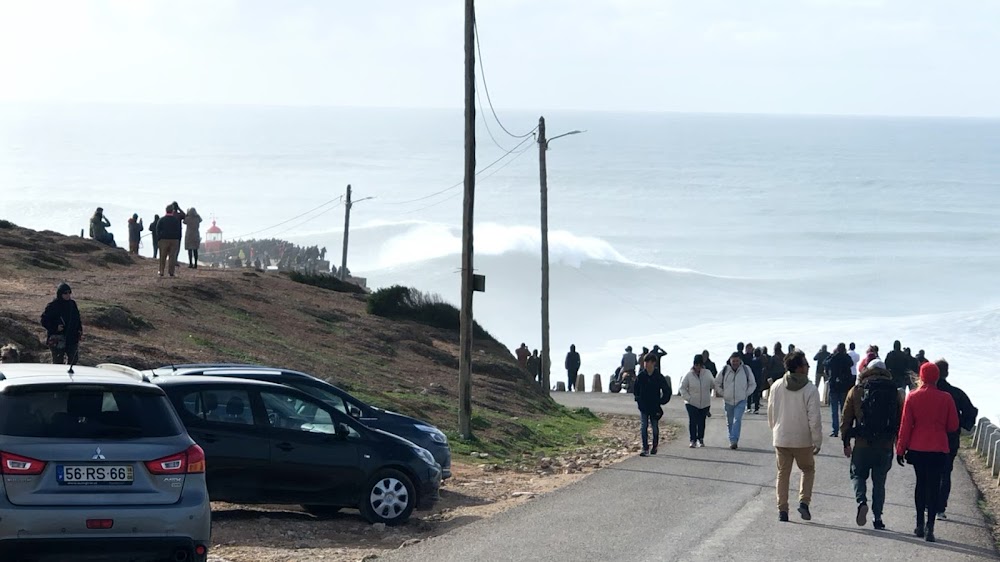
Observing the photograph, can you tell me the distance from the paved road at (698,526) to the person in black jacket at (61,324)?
267 inches

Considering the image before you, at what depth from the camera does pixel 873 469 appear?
1243cm

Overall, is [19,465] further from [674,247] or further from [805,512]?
[674,247]

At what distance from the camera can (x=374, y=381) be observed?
2411cm

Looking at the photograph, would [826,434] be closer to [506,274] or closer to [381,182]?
Answer: [506,274]

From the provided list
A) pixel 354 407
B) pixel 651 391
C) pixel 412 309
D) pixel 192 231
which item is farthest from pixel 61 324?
pixel 412 309

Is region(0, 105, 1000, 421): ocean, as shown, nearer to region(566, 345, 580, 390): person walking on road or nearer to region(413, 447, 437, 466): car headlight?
region(566, 345, 580, 390): person walking on road

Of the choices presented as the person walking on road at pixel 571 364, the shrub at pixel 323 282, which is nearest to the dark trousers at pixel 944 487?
the person walking on road at pixel 571 364

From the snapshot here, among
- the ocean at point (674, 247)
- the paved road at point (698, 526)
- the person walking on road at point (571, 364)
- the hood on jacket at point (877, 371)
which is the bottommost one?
the paved road at point (698, 526)

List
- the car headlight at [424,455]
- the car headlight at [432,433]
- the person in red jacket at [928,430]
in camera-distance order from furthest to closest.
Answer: the car headlight at [432,433]
the car headlight at [424,455]
the person in red jacket at [928,430]

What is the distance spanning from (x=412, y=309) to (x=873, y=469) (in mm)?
24178

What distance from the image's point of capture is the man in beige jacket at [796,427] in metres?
12.6

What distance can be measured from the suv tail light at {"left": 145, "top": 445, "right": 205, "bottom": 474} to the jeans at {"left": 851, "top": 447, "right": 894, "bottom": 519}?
6.34 meters

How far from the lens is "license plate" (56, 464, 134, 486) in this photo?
822 cm

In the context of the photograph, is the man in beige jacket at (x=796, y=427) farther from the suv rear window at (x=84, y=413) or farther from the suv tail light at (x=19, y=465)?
the suv tail light at (x=19, y=465)
